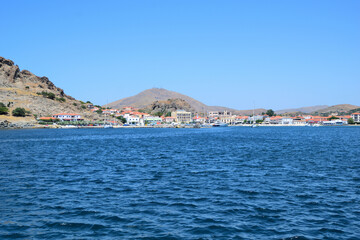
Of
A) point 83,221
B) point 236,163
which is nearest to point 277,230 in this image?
point 83,221

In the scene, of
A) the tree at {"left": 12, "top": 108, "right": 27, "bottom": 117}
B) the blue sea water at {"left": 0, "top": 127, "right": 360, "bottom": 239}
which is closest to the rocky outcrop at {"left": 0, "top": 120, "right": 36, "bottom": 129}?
the tree at {"left": 12, "top": 108, "right": 27, "bottom": 117}

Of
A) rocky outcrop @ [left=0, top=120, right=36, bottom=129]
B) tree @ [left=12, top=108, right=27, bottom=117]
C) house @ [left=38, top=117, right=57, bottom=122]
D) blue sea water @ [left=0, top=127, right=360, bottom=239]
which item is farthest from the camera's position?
house @ [left=38, top=117, right=57, bottom=122]

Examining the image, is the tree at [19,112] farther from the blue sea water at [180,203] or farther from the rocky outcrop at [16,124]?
the blue sea water at [180,203]

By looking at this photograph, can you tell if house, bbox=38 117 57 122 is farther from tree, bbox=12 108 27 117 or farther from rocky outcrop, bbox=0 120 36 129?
tree, bbox=12 108 27 117

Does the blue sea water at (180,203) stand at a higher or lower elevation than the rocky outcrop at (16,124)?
lower

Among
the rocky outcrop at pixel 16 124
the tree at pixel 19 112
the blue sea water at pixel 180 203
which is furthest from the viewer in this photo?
the tree at pixel 19 112

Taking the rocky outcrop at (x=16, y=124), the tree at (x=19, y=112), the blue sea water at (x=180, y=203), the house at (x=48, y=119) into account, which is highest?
the tree at (x=19, y=112)

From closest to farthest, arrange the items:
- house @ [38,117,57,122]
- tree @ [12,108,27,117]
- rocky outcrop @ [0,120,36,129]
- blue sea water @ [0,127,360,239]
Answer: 1. blue sea water @ [0,127,360,239]
2. rocky outcrop @ [0,120,36,129]
3. tree @ [12,108,27,117]
4. house @ [38,117,57,122]

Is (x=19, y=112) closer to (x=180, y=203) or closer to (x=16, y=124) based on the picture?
(x=16, y=124)

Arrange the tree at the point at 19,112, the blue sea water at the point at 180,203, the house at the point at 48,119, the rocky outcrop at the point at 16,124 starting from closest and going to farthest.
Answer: the blue sea water at the point at 180,203
the rocky outcrop at the point at 16,124
the tree at the point at 19,112
the house at the point at 48,119

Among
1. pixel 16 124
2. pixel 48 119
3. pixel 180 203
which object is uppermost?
pixel 48 119

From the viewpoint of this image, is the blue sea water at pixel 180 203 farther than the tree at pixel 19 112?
No

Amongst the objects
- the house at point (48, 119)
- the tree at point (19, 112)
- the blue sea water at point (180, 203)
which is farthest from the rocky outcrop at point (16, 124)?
the blue sea water at point (180, 203)

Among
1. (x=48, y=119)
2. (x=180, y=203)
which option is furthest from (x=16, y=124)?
(x=180, y=203)
